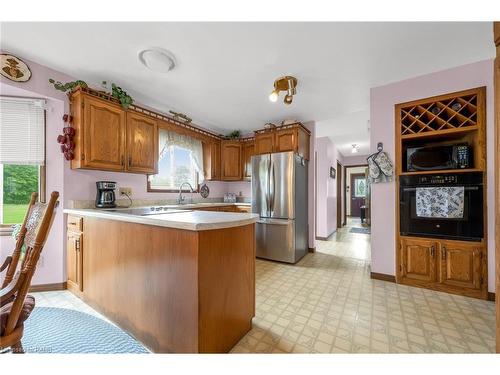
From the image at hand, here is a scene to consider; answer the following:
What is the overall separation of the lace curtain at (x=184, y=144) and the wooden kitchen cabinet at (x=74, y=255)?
145 centimetres

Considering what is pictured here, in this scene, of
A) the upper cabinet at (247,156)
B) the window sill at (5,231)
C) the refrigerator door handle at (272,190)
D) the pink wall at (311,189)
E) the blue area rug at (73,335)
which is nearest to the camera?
the blue area rug at (73,335)

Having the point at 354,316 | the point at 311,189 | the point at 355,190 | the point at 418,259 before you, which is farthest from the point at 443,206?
the point at 355,190

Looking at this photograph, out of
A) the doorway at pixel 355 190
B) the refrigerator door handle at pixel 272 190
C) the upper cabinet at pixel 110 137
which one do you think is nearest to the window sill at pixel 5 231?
the upper cabinet at pixel 110 137

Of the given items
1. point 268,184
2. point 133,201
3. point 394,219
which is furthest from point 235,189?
point 394,219

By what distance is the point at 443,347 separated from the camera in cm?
143

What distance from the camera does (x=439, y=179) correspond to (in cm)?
227

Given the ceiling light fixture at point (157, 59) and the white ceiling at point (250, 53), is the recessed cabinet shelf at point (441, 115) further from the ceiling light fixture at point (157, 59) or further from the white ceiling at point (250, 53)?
the ceiling light fixture at point (157, 59)

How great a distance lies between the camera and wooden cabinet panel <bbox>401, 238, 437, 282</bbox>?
230 cm

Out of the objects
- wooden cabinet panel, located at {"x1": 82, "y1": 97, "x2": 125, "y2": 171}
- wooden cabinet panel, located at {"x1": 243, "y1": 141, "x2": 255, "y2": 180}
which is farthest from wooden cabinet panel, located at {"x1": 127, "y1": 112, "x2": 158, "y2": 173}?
wooden cabinet panel, located at {"x1": 243, "y1": 141, "x2": 255, "y2": 180}

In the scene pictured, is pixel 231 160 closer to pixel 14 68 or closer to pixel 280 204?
pixel 280 204

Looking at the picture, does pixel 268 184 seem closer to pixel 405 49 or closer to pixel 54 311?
pixel 405 49

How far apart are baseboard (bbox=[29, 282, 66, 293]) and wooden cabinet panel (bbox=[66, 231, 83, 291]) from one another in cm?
8

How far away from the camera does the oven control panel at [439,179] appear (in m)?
2.21

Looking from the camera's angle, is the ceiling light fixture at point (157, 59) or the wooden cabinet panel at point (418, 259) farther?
the wooden cabinet panel at point (418, 259)
